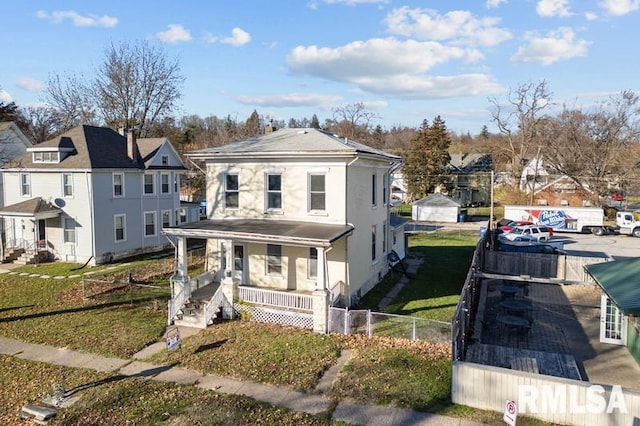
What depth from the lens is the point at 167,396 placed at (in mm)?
11188

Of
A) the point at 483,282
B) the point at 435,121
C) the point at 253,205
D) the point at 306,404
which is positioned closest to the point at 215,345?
the point at 306,404

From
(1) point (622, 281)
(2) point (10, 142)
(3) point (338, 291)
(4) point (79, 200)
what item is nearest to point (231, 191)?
(3) point (338, 291)

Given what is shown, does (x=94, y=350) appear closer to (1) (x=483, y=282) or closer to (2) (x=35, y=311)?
(2) (x=35, y=311)

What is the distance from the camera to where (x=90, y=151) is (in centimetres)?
2769

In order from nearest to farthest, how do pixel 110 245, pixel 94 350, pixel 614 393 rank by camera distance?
pixel 614 393
pixel 94 350
pixel 110 245

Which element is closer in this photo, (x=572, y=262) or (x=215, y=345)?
(x=215, y=345)

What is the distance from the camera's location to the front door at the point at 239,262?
19578 millimetres

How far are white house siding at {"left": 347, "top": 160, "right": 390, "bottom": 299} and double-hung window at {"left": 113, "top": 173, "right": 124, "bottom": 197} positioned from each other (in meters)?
17.3

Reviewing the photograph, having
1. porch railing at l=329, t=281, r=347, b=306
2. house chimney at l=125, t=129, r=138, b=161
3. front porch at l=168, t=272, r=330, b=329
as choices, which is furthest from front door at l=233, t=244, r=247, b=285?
house chimney at l=125, t=129, r=138, b=161

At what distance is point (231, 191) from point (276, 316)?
6453 mm

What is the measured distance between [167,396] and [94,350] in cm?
450

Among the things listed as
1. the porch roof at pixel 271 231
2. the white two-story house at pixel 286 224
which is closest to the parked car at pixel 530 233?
the white two-story house at pixel 286 224

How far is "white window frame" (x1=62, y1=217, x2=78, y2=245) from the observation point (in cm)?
2731

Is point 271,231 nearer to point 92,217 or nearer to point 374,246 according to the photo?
point 374,246
